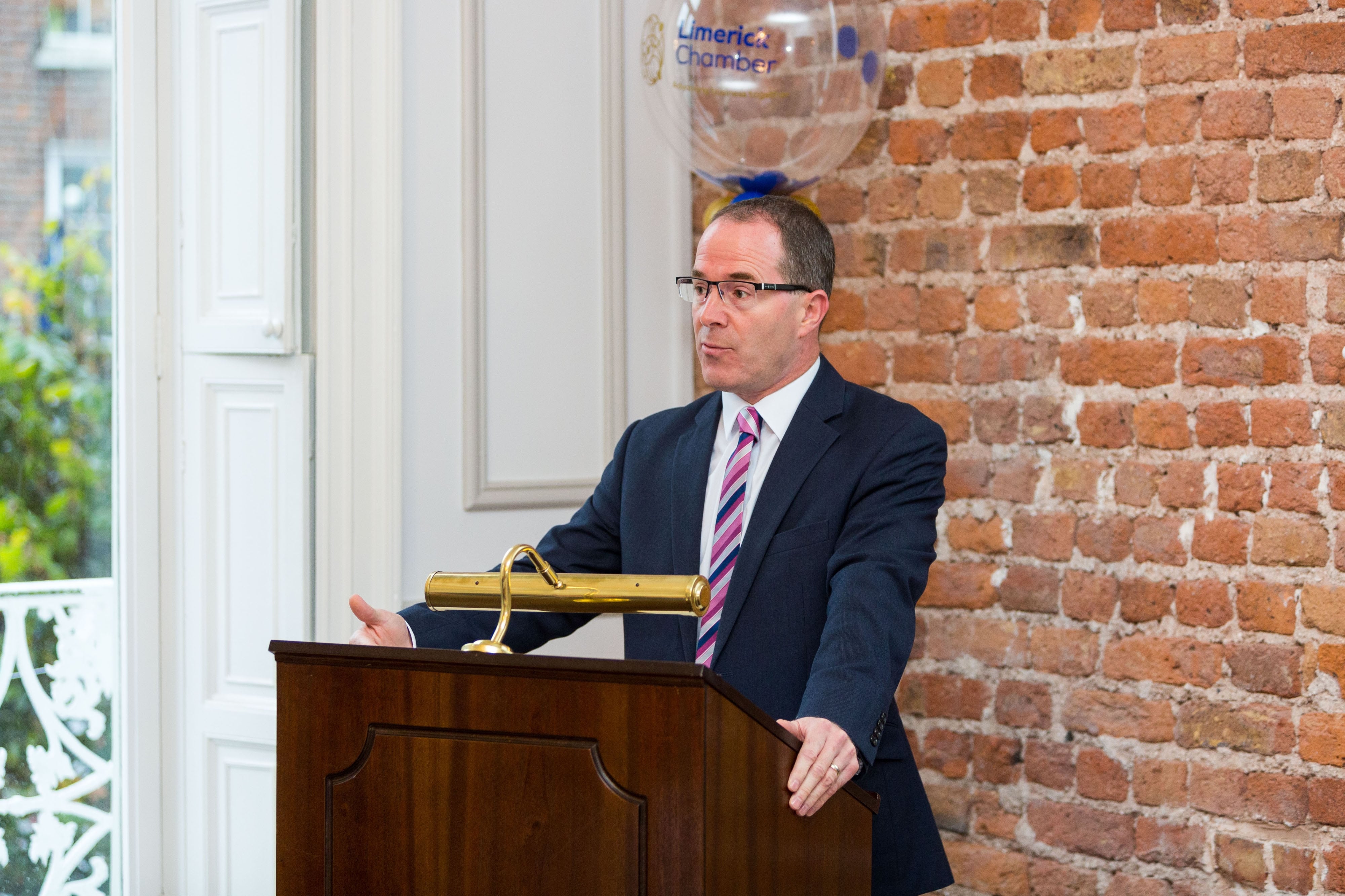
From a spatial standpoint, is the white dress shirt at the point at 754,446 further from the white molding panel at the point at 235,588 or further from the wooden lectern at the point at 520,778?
the white molding panel at the point at 235,588

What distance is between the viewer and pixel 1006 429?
2.51 meters

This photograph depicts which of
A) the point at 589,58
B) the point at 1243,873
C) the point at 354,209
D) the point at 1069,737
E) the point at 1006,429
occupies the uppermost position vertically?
the point at 589,58

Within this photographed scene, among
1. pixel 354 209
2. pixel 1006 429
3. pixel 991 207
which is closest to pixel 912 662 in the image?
pixel 1006 429

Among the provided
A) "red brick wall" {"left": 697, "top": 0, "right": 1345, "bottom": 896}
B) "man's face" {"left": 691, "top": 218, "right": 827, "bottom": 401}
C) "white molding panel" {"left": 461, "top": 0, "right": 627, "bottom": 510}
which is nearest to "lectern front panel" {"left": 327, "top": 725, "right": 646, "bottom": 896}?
"man's face" {"left": 691, "top": 218, "right": 827, "bottom": 401}

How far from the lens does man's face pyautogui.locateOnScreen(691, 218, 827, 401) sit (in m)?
1.73

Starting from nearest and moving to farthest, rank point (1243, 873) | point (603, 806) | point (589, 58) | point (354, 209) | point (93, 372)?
point (603, 806), point (1243, 873), point (354, 209), point (93, 372), point (589, 58)

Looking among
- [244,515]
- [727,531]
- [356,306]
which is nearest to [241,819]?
[244,515]

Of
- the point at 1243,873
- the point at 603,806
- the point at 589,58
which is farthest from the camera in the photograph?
the point at 589,58

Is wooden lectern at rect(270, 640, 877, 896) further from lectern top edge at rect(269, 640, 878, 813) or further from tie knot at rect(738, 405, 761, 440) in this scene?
tie knot at rect(738, 405, 761, 440)

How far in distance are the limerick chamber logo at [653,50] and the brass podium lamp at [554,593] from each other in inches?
60.1

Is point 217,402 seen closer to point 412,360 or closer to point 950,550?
point 412,360

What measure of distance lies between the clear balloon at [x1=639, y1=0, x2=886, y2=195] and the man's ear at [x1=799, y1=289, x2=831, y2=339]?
0.75 m

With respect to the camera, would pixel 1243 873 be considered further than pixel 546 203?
No

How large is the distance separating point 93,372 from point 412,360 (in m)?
0.70
